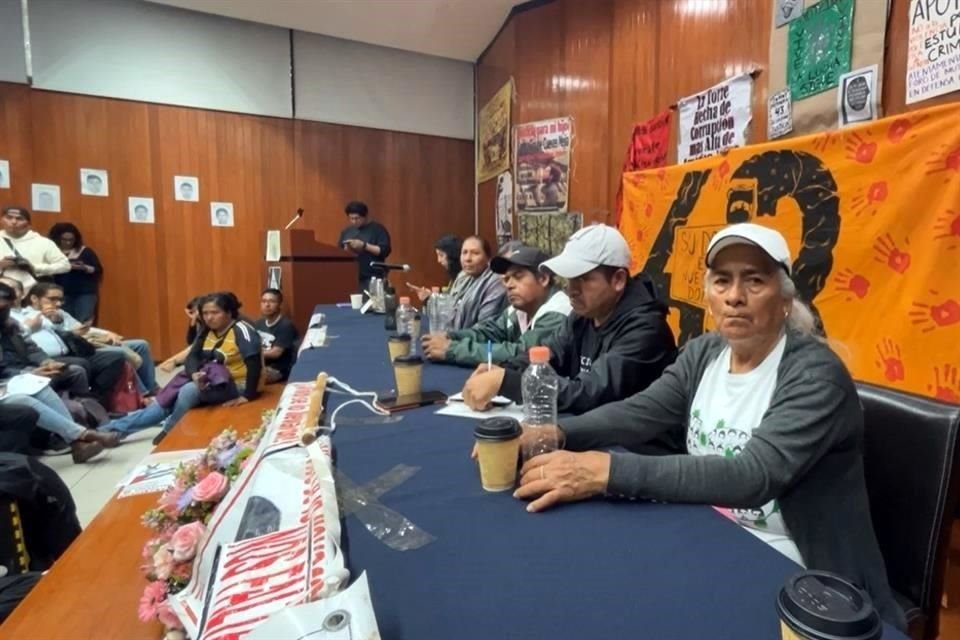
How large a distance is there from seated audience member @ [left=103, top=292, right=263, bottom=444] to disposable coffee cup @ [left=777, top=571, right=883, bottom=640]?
3.33 m

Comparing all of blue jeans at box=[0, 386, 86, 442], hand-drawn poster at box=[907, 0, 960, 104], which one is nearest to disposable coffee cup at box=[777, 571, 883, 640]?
hand-drawn poster at box=[907, 0, 960, 104]

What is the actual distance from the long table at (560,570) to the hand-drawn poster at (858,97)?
183cm

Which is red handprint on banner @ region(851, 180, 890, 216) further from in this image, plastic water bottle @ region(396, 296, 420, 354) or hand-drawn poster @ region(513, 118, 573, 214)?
hand-drawn poster @ region(513, 118, 573, 214)

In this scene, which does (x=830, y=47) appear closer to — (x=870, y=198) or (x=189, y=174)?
(x=870, y=198)

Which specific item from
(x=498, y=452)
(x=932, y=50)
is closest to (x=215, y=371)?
(x=498, y=452)

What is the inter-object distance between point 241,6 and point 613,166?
12.6 feet

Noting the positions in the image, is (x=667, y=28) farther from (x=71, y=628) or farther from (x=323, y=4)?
(x=71, y=628)

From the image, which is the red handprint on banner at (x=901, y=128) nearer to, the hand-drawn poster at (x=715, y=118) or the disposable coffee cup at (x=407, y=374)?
the hand-drawn poster at (x=715, y=118)

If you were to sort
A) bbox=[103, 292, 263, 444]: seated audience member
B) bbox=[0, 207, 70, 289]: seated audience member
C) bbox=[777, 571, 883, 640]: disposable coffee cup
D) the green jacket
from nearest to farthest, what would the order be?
bbox=[777, 571, 883, 640]: disposable coffee cup < the green jacket < bbox=[103, 292, 263, 444]: seated audience member < bbox=[0, 207, 70, 289]: seated audience member

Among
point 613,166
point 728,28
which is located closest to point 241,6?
point 613,166

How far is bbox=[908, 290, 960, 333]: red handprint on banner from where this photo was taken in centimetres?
144

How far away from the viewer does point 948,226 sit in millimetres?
1462

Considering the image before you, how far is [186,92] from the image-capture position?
215 inches

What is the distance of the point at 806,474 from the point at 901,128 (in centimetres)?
136
